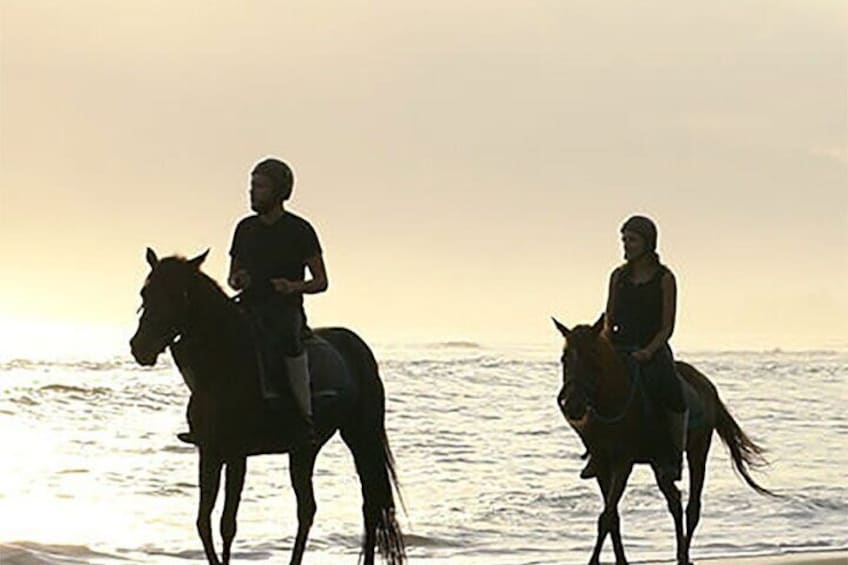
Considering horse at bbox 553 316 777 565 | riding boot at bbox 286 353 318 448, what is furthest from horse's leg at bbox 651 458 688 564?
riding boot at bbox 286 353 318 448

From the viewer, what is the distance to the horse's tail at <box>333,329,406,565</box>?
320 inches

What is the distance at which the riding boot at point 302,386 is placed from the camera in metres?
7.55

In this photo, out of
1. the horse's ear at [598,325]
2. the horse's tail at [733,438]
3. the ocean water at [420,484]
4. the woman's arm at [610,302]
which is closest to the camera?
the horse's ear at [598,325]

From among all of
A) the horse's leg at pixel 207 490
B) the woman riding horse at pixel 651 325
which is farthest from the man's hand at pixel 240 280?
the woman riding horse at pixel 651 325

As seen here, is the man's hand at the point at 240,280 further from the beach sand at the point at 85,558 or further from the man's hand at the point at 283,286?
the beach sand at the point at 85,558

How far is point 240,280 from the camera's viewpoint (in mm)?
7484

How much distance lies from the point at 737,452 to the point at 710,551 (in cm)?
184

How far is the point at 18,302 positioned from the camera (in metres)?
31.0

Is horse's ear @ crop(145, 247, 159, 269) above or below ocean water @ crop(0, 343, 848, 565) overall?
above

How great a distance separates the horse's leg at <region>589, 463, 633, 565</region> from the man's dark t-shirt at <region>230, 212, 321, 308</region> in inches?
76.7

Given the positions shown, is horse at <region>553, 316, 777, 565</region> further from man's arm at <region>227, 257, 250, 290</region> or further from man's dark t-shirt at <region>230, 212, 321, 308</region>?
man's arm at <region>227, 257, 250, 290</region>

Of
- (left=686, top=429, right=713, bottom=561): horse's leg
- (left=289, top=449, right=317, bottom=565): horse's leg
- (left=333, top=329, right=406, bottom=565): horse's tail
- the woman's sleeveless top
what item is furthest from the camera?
(left=686, top=429, right=713, bottom=561): horse's leg

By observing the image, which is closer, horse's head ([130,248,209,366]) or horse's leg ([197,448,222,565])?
horse's head ([130,248,209,366])

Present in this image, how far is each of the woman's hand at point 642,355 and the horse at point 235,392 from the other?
49.5 inches
